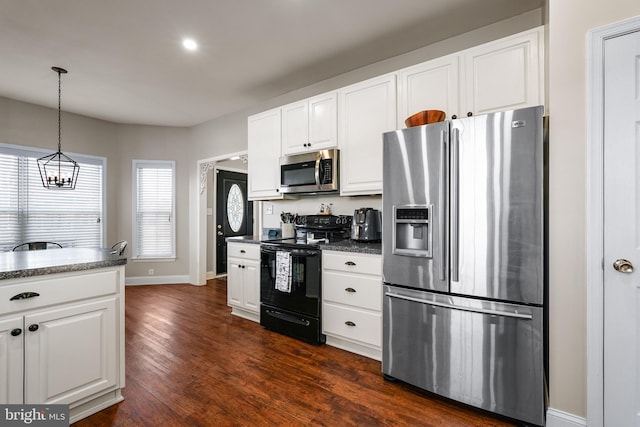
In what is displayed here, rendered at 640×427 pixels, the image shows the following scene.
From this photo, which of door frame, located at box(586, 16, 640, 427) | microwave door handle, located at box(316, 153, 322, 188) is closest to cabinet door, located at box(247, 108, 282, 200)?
microwave door handle, located at box(316, 153, 322, 188)

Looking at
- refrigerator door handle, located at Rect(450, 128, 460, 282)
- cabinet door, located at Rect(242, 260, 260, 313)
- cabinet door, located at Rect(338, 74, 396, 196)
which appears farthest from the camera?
cabinet door, located at Rect(242, 260, 260, 313)

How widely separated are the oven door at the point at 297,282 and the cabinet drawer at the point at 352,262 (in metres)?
0.11

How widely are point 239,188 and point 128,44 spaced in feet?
12.1

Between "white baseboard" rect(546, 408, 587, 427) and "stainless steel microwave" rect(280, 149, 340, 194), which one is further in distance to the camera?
"stainless steel microwave" rect(280, 149, 340, 194)

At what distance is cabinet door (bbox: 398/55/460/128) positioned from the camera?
2389 millimetres

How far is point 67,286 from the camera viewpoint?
172cm

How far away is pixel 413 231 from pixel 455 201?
0.35 metres

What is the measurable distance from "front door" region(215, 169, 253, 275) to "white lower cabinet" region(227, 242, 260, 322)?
94.9 inches

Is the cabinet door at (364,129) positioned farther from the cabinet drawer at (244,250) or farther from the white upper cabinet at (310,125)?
the cabinet drawer at (244,250)

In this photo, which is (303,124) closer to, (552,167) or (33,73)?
(552,167)

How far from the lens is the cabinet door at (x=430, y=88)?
239cm

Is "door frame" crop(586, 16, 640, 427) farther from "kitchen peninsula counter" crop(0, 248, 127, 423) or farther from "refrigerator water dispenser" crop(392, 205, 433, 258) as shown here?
"kitchen peninsula counter" crop(0, 248, 127, 423)

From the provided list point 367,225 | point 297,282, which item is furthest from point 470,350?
point 297,282

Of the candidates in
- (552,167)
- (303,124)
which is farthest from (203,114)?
(552,167)
